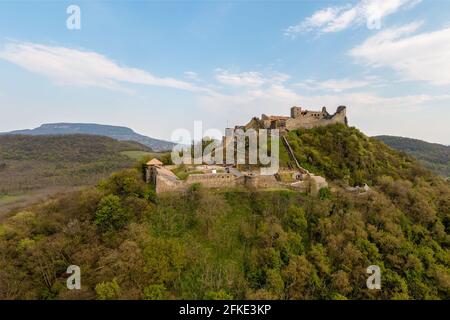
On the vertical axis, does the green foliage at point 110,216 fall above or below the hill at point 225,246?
above

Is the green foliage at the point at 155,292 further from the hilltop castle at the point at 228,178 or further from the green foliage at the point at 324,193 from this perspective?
the green foliage at the point at 324,193

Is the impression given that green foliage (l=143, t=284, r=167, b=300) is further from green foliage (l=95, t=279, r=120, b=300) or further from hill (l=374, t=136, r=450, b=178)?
hill (l=374, t=136, r=450, b=178)


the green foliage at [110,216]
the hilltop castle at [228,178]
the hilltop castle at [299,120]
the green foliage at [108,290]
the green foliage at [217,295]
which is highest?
the hilltop castle at [299,120]

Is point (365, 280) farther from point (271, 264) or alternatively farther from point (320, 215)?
point (271, 264)

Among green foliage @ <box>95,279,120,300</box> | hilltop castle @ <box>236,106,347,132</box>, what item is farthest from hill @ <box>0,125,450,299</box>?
hilltop castle @ <box>236,106,347,132</box>

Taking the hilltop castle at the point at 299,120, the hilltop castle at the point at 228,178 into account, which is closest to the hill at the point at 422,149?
the hilltop castle at the point at 299,120

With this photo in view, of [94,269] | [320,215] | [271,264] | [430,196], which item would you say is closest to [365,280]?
[320,215]
